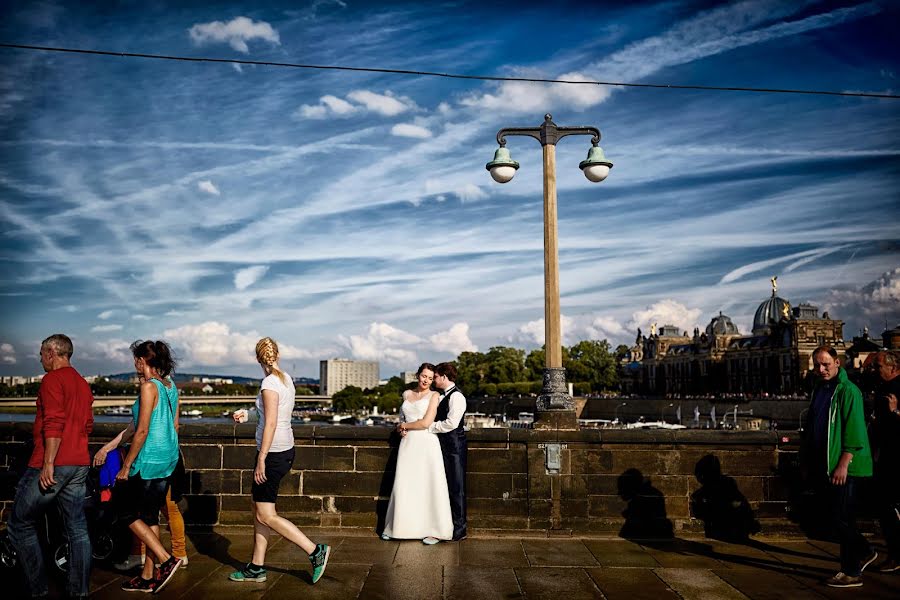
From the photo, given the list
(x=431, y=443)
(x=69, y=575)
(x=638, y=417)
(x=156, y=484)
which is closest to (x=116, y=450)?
(x=156, y=484)

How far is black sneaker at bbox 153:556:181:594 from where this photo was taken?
19.7 ft

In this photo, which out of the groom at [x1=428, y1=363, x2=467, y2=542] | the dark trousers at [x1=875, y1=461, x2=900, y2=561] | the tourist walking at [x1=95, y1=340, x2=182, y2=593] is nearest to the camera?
the tourist walking at [x1=95, y1=340, x2=182, y2=593]

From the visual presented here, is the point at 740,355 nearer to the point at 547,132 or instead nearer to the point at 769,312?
the point at 769,312

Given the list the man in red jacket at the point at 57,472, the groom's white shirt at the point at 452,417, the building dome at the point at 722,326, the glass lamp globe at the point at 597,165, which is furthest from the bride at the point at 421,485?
the building dome at the point at 722,326

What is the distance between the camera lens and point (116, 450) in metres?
6.46

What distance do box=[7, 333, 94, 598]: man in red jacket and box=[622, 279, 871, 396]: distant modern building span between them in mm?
81064

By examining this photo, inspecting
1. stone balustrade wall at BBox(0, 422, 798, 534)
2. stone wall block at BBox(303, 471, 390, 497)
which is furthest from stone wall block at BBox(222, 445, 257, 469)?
stone wall block at BBox(303, 471, 390, 497)

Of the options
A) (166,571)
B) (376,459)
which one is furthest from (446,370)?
(166,571)

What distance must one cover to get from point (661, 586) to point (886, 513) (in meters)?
2.42

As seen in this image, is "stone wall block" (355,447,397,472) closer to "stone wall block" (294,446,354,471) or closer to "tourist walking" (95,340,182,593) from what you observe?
"stone wall block" (294,446,354,471)

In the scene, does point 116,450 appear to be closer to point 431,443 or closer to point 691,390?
point 431,443

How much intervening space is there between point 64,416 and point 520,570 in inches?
168

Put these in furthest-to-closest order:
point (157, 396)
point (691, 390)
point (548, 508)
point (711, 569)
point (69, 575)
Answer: point (691, 390), point (548, 508), point (711, 569), point (157, 396), point (69, 575)

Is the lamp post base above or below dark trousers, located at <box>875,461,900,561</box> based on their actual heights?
above
